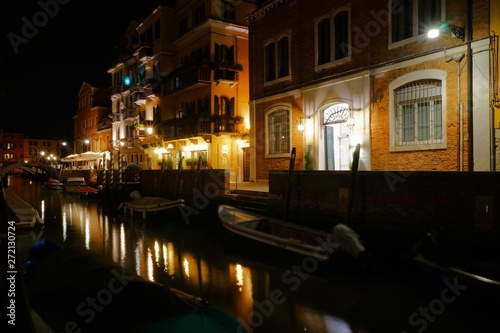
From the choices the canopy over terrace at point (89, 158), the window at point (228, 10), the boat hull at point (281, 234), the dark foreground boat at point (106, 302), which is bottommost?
the boat hull at point (281, 234)

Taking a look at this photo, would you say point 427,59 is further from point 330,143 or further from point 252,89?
point 252,89

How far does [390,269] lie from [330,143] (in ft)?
28.0

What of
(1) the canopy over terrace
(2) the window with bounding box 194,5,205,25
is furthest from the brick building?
(1) the canopy over terrace

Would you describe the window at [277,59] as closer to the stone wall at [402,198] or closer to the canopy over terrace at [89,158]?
the stone wall at [402,198]

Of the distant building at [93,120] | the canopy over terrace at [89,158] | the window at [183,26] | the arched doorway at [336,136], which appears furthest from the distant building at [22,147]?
the arched doorway at [336,136]

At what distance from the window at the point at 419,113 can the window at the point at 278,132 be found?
569 cm

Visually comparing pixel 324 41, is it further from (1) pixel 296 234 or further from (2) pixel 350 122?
(1) pixel 296 234

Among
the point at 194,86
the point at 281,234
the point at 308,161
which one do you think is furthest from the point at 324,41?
the point at 194,86

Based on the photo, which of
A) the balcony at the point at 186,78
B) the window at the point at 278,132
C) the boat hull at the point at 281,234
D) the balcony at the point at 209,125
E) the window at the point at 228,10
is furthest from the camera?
the window at the point at 228,10

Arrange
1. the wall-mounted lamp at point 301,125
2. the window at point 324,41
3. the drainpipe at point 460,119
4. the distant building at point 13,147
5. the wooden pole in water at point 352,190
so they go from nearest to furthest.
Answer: the wooden pole in water at point 352,190
the drainpipe at point 460,119
the window at point 324,41
the wall-mounted lamp at point 301,125
the distant building at point 13,147

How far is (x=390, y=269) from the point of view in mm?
9227

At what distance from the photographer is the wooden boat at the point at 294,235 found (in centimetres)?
894

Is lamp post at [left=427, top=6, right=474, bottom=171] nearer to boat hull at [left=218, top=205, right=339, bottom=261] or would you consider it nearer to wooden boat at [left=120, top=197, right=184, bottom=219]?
boat hull at [left=218, top=205, right=339, bottom=261]

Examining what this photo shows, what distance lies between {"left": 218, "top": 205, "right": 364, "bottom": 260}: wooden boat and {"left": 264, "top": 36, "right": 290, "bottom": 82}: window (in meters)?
9.03
